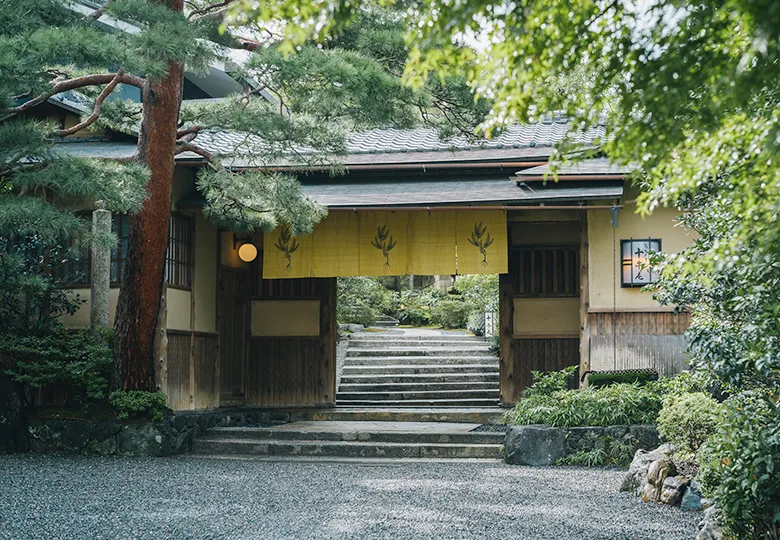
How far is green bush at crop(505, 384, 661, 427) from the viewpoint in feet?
32.0

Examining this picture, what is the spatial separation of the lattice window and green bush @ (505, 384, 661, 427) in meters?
2.90

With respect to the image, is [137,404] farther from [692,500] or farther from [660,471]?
[692,500]

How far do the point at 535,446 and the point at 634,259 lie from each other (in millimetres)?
3298

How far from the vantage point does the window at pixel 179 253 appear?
1111cm

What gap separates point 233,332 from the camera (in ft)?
43.9

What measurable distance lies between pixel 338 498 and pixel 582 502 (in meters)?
2.04

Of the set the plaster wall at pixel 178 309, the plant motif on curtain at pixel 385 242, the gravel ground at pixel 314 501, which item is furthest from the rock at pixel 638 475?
the plaster wall at pixel 178 309

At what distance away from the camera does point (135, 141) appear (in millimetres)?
12016

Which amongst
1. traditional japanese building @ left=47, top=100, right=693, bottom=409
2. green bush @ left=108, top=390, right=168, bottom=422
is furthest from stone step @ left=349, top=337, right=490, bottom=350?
green bush @ left=108, top=390, right=168, bottom=422

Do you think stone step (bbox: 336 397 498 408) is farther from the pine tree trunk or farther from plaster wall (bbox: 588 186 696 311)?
the pine tree trunk

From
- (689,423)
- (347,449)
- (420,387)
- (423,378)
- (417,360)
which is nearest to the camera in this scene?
(689,423)

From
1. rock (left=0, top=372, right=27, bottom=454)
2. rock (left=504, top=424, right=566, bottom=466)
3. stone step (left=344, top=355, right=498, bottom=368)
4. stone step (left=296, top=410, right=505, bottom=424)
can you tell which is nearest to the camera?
rock (left=504, top=424, right=566, bottom=466)

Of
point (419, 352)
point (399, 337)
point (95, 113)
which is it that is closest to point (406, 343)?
point (399, 337)

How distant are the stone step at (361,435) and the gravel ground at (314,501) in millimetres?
784
